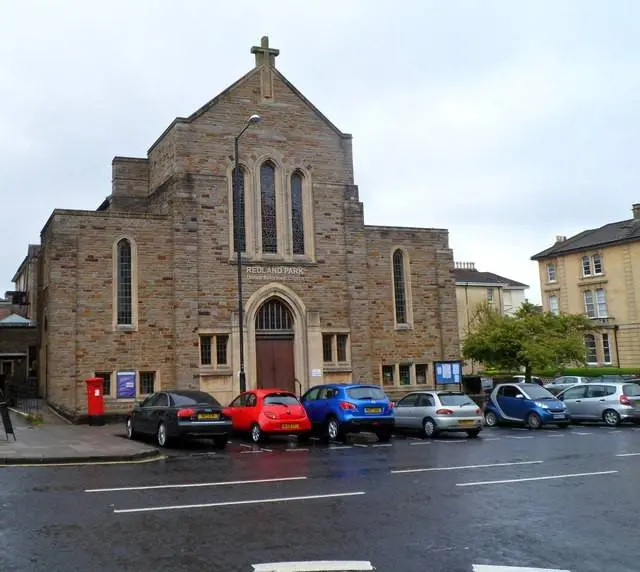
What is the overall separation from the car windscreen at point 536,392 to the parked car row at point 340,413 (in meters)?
0.03

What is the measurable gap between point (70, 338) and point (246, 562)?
20382mm

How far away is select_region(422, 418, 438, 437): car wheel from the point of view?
20773 millimetres

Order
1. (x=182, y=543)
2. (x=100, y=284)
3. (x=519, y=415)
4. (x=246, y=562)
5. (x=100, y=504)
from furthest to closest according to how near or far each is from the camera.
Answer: (x=100, y=284) < (x=519, y=415) < (x=100, y=504) < (x=182, y=543) < (x=246, y=562)

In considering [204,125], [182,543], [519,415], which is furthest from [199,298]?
[182,543]

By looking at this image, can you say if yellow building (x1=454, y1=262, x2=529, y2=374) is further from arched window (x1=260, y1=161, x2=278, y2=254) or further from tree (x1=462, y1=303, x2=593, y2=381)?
arched window (x1=260, y1=161, x2=278, y2=254)

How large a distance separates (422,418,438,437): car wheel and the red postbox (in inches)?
424

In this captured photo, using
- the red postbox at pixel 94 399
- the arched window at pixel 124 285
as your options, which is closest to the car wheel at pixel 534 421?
the red postbox at pixel 94 399

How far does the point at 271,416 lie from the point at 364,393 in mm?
2826

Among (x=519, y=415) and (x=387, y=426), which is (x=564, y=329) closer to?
(x=519, y=415)

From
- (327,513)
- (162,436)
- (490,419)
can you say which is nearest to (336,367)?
(490,419)

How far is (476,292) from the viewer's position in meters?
69.8

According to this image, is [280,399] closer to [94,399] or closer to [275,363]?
[94,399]

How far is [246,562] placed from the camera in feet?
22.3

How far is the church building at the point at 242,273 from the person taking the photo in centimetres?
2619
